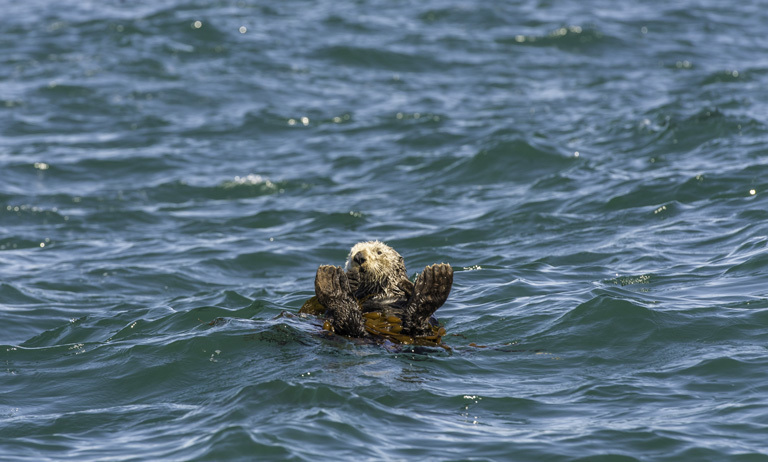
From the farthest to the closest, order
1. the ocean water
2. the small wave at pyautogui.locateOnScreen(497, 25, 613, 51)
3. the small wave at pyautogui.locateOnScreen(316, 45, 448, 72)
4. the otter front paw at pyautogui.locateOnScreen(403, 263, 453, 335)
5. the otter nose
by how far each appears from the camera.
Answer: the small wave at pyautogui.locateOnScreen(497, 25, 613, 51), the small wave at pyautogui.locateOnScreen(316, 45, 448, 72), the otter nose, the otter front paw at pyautogui.locateOnScreen(403, 263, 453, 335), the ocean water

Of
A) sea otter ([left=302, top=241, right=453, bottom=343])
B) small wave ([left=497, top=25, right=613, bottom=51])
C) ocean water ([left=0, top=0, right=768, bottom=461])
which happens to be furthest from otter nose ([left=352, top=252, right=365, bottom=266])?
small wave ([left=497, top=25, right=613, bottom=51])

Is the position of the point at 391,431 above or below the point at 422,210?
above

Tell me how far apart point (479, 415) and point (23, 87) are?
1556cm

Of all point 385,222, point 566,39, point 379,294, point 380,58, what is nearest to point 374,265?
point 379,294

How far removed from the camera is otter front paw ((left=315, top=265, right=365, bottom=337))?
6434 millimetres

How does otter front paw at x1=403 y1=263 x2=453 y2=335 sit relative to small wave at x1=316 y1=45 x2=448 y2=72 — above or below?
above

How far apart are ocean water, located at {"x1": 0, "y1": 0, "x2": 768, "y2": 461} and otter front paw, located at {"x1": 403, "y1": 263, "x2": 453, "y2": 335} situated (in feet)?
0.63

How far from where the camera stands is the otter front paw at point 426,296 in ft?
20.9

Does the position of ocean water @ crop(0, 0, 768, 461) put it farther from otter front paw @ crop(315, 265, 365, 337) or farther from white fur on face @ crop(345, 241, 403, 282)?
white fur on face @ crop(345, 241, 403, 282)

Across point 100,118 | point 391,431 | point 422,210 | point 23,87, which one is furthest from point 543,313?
point 23,87

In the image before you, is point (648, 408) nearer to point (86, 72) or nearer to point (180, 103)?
point (180, 103)

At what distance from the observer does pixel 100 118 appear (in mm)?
17547

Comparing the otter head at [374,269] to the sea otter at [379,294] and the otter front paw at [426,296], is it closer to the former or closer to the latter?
the sea otter at [379,294]

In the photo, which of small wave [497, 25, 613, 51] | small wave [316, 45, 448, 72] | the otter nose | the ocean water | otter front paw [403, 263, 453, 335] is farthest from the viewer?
small wave [497, 25, 613, 51]
